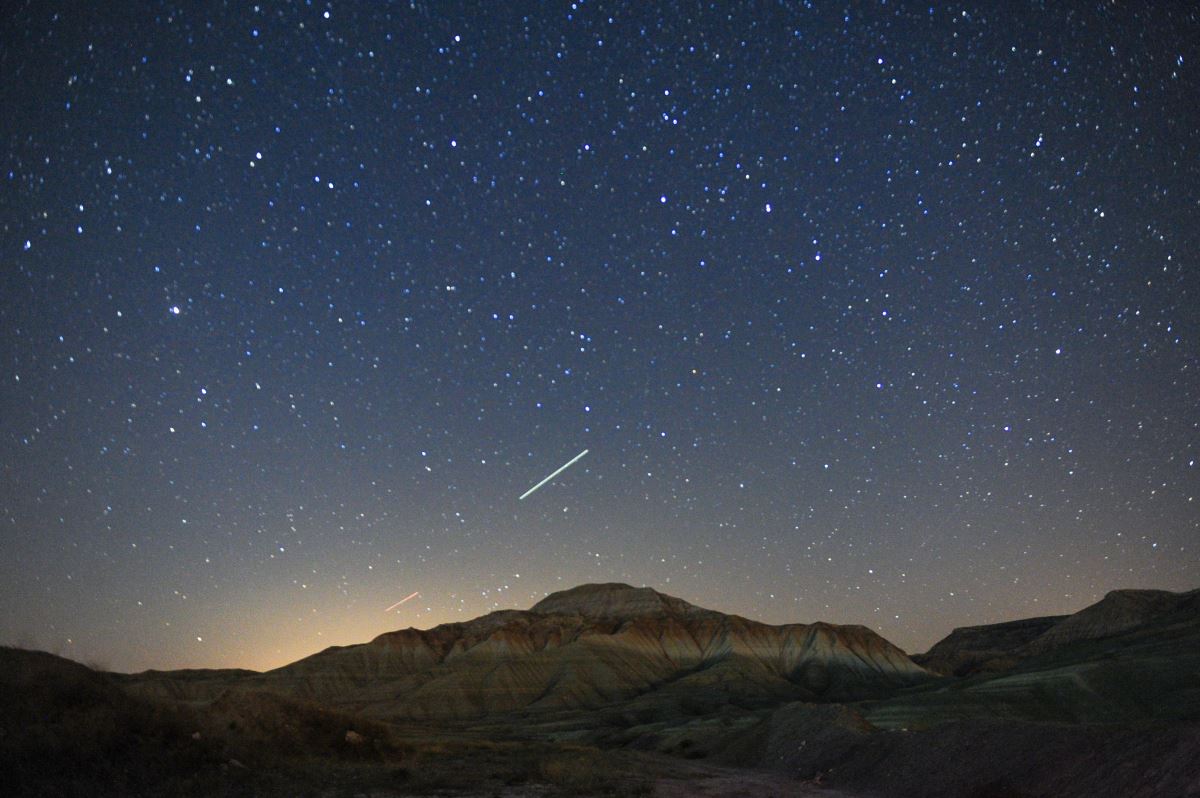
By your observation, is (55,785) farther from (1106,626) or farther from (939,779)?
(1106,626)

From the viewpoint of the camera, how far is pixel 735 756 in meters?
39.5

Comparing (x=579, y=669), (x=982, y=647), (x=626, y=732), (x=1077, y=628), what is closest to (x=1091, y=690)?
(x=626, y=732)

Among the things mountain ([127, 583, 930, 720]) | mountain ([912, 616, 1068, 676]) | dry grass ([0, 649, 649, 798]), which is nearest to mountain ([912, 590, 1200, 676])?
mountain ([912, 616, 1068, 676])

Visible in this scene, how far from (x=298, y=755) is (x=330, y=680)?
112 metres

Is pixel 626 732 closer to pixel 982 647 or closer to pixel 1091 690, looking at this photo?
pixel 1091 690

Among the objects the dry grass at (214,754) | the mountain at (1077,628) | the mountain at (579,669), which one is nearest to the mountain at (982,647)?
the mountain at (1077,628)

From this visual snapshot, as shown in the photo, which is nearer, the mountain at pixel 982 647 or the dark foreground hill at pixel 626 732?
the dark foreground hill at pixel 626 732

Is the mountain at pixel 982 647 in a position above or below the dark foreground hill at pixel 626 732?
below

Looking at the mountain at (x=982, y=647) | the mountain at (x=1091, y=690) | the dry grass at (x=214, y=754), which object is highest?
the dry grass at (x=214, y=754)

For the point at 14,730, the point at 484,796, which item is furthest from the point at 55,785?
the point at 484,796

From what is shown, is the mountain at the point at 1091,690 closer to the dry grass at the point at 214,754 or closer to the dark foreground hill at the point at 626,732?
the dark foreground hill at the point at 626,732

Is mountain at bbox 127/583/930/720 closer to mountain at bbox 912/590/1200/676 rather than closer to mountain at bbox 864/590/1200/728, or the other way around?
mountain at bbox 912/590/1200/676

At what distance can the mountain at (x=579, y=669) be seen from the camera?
10625 centimetres

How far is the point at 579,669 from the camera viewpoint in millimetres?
117250
